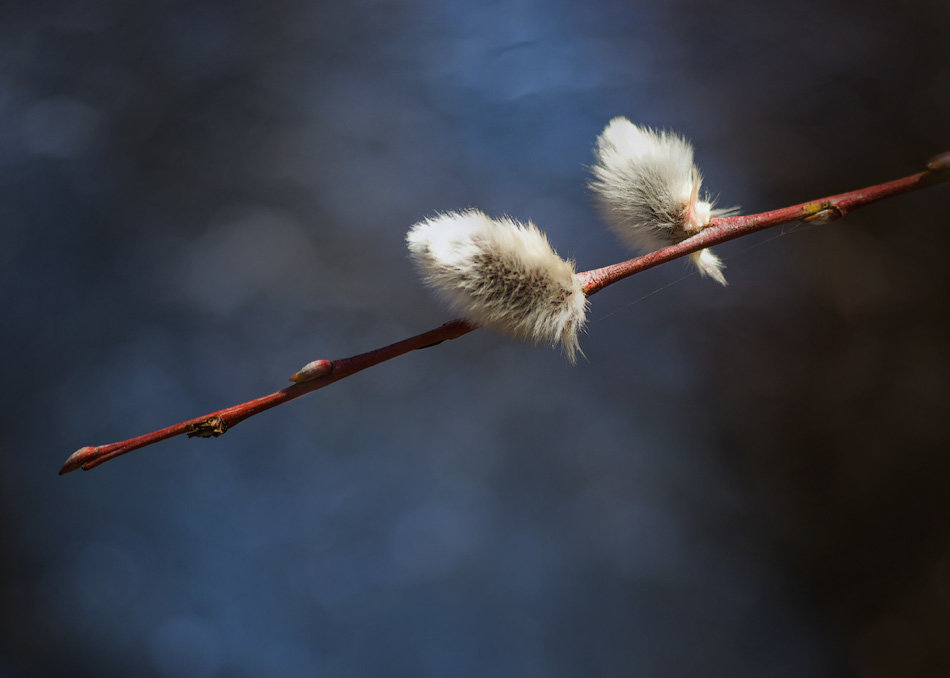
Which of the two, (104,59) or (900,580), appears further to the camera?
(104,59)

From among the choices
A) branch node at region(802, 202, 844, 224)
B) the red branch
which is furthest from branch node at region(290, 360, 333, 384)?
branch node at region(802, 202, 844, 224)

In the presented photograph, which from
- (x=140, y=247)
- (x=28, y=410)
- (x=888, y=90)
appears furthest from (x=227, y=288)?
(x=888, y=90)

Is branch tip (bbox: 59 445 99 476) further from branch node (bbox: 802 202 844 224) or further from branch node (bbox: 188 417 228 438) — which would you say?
branch node (bbox: 802 202 844 224)

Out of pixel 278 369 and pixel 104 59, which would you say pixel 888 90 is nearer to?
pixel 278 369

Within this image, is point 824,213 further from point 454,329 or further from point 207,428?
point 207,428

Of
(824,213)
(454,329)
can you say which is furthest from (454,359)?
(824,213)
